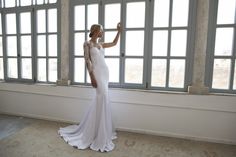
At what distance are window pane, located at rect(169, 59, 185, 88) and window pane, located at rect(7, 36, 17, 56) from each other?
328cm

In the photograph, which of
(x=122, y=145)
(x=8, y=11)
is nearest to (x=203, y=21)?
(x=122, y=145)

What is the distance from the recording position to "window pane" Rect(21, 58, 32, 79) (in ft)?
12.2

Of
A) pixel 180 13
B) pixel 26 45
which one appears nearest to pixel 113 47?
pixel 180 13

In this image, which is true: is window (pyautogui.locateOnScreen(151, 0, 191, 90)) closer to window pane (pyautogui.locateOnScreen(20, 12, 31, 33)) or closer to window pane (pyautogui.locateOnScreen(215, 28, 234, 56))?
window pane (pyautogui.locateOnScreen(215, 28, 234, 56))

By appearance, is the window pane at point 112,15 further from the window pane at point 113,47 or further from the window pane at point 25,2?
the window pane at point 25,2

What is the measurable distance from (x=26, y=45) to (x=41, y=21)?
0.62m

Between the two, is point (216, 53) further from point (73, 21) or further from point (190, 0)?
point (73, 21)

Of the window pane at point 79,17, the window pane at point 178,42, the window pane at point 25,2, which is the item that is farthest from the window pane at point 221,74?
the window pane at point 25,2

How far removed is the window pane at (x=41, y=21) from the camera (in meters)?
3.50

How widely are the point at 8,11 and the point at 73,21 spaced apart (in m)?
1.63

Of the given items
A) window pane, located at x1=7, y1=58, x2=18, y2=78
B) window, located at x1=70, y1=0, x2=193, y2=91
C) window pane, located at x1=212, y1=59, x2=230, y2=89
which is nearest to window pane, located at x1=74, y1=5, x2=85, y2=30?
window, located at x1=70, y1=0, x2=193, y2=91

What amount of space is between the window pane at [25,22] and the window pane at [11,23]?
210mm

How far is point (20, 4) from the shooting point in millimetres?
3645

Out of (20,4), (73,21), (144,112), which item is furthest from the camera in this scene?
(20,4)
